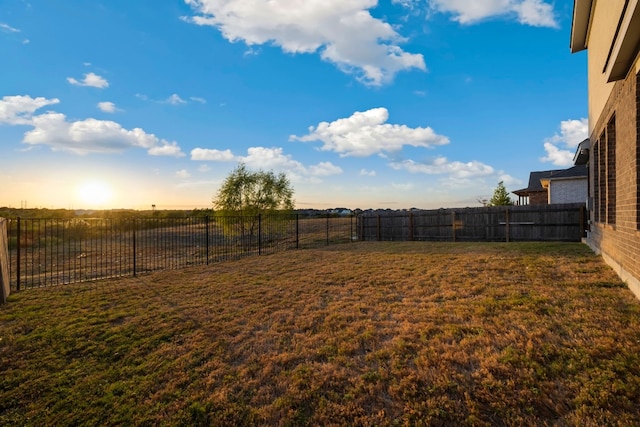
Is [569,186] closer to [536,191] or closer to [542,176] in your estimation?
[536,191]

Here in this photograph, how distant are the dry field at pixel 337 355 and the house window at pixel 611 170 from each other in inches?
56.3

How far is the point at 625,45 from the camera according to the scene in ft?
14.3

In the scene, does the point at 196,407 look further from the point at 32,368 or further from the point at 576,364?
the point at 576,364

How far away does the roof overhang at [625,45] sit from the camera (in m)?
3.79

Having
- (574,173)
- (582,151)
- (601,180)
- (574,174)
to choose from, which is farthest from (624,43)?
(574,173)

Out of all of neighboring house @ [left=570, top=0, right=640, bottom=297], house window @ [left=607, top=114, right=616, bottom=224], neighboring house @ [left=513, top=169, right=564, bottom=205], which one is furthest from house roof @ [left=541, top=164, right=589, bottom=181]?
house window @ [left=607, top=114, right=616, bottom=224]

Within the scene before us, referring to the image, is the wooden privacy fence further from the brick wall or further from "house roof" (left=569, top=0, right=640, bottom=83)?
"house roof" (left=569, top=0, right=640, bottom=83)

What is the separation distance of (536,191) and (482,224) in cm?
1190

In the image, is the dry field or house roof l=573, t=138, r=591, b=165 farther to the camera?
house roof l=573, t=138, r=591, b=165

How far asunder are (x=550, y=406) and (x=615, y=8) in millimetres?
6673

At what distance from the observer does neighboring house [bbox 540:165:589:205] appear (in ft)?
54.7

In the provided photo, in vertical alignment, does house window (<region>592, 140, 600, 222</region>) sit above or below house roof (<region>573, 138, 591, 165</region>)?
below

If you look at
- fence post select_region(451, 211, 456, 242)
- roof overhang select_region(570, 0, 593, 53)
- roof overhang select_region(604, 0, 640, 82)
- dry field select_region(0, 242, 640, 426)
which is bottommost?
dry field select_region(0, 242, 640, 426)

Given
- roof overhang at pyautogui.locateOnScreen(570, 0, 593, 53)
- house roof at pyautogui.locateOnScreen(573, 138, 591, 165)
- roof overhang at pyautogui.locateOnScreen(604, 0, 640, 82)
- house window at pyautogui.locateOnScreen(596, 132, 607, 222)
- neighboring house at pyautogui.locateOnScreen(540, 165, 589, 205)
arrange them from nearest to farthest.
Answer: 1. roof overhang at pyautogui.locateOnScreen(604, 0, 640, 82)
2. house window at pyautogui.locateOnScreen(596, 132, 607, 222)
3. roof overhang at pyautogui.locateOnScreen(570, 0, 593, 53)
4. house roof at pyautogui.locateOnScreen(573, 138, 591, 165)
5. neighboring house at pyautogui.locateOnScreen(540, 165, 589, 205)
